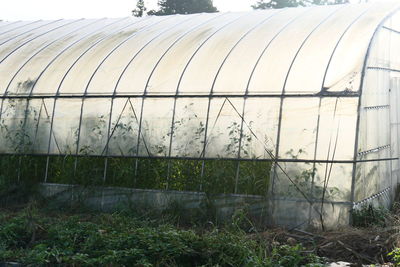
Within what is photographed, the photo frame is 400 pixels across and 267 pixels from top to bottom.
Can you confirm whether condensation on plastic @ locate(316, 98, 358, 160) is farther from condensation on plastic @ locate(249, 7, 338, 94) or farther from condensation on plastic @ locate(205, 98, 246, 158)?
condensation on plastic @ locate(205, 98, 246, 158)

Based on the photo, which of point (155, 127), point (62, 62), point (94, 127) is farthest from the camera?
point (62, 62)

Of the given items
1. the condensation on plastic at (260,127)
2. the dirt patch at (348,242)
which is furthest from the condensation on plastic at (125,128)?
the dirt patch at (348,242)

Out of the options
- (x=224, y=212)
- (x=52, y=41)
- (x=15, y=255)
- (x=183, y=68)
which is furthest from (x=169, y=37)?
(x=15, y=255)

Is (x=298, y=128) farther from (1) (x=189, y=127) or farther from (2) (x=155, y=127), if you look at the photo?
(2) (x=155, y=127)

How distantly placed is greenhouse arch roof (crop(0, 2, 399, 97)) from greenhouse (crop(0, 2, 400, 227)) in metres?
0.03

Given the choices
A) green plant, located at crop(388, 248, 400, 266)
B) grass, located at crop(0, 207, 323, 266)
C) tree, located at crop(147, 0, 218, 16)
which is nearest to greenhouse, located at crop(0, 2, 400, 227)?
green plant, located at crop(388, 248, 400, 266)

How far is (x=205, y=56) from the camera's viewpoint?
14.8 meters

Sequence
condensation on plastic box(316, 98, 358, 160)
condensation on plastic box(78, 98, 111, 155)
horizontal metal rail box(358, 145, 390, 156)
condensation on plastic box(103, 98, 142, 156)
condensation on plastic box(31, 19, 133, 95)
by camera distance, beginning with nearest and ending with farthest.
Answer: condensation on plastic box(316, 98, 358, 160) → horizontal metal rail box(358, 145, 390, 156) → condensation on plastic box(103, 98, 142, 156) → condensation on plastic box(78, 98, 111, 155) → condensation on plastic box(31, 19, 133, 95)

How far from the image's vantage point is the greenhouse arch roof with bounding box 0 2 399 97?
1322 cm

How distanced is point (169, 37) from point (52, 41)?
353 centimetres

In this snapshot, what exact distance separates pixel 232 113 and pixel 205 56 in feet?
6.35

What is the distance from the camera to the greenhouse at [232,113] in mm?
12453

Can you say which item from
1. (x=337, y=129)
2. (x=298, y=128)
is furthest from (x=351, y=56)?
(x=298, y=128)

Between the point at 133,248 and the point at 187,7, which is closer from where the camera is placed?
the point at 133,248
